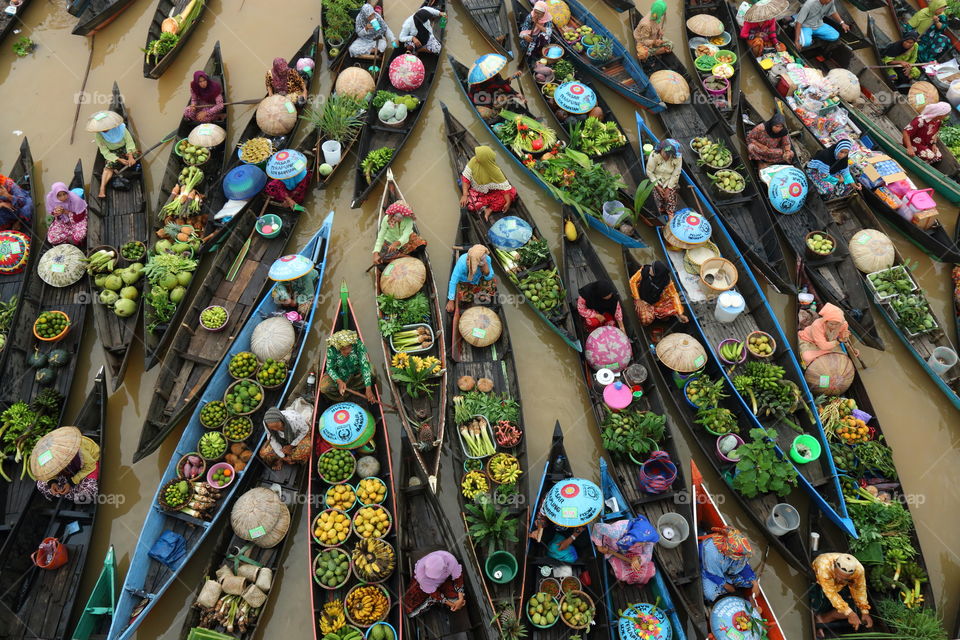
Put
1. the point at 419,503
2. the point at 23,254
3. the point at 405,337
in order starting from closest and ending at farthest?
the point at 419,503 → the point at 405,337 → the point at 23,254

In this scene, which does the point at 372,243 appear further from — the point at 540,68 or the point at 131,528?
the point at 131,528

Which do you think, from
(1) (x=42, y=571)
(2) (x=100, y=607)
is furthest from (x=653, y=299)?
Answer: (1) (x=42, y=571)

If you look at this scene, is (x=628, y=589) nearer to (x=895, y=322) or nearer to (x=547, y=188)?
(x=895, y=322)

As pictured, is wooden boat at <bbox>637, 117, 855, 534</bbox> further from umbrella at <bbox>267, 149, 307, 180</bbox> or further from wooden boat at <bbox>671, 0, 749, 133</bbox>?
umbrella at <bbox>267, 149, 307, 180</bbox>

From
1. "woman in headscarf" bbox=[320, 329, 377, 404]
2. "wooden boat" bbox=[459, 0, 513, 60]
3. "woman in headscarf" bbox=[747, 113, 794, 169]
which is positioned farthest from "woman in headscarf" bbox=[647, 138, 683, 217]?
"woman in headscarf" bbox=[320, 329, 377, 404]

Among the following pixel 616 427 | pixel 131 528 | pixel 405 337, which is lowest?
pixel 616 427

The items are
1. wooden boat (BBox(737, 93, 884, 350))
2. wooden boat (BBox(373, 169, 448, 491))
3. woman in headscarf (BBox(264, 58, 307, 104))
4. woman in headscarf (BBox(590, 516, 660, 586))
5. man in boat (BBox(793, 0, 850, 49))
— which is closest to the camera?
woman in headscarf (BBox(590, 516, 660, 586))

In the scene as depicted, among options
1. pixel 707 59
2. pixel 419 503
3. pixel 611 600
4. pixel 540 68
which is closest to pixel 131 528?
pixel 419 503
